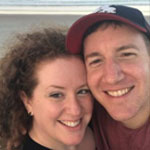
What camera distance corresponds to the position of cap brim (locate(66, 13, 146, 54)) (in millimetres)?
1555

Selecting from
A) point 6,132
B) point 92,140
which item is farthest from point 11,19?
point 92,140

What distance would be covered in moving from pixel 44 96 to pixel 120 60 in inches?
19.0

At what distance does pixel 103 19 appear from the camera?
159 centimetres

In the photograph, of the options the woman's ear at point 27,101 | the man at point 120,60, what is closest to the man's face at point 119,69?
the man at point 120,60

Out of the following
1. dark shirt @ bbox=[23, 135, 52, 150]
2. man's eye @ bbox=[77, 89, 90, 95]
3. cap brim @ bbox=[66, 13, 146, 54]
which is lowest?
dark shirt @ bbox=[23, 135, 52, 150]

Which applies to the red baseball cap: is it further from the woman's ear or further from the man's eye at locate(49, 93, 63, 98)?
the woman's ear

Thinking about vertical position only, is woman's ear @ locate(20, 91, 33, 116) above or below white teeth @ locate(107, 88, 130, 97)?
below

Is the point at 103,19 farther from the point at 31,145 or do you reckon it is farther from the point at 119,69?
the point at 31,145

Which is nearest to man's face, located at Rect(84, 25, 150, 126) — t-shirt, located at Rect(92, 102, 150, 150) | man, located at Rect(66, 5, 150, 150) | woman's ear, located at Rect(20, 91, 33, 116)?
man, located at Rect(66, 5, 150, 150)

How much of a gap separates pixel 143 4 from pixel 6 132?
7.18 feet

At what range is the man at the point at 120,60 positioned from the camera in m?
1.59

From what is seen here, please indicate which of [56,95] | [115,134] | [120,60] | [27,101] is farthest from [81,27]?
[115,134]

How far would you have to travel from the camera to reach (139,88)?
162cm

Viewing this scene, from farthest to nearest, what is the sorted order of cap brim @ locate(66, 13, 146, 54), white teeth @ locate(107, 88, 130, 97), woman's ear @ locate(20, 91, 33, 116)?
woman's ear @ locate(20, 91, 33, 116), white teeth @ locate(107, 88, 130, 97), cap brim @ locate(66, 13, 146, 54)
